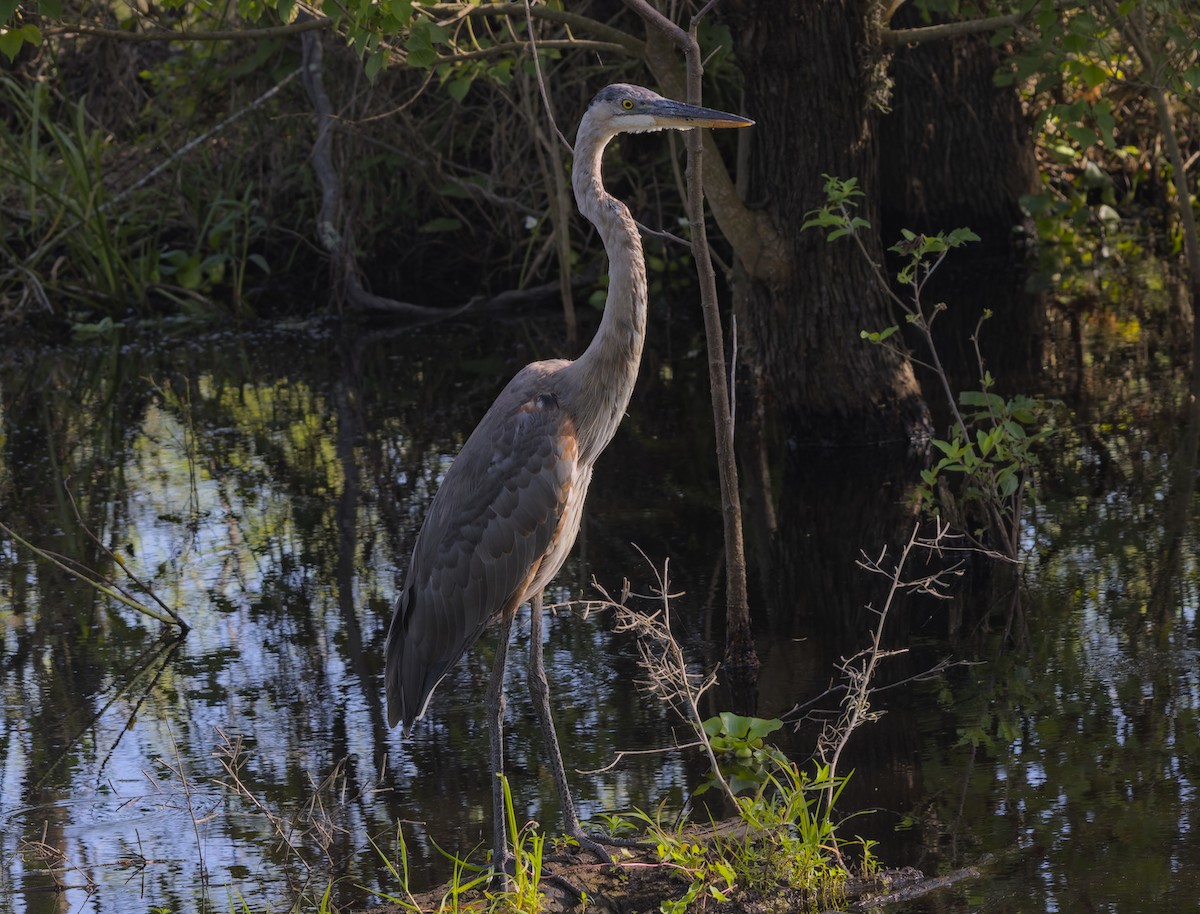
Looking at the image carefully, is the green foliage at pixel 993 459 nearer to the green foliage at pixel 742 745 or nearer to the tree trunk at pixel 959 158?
the green foliage at pixel 742 745

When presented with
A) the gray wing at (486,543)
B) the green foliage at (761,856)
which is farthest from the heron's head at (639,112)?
the green foliage at (761,856)

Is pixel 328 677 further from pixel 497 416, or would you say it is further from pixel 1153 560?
pixel 1153 560

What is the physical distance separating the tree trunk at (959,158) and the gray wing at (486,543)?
9938mm

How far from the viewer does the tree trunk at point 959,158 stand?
1442 cm

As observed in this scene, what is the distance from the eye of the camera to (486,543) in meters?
4.61

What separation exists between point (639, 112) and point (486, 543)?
54.1 inches

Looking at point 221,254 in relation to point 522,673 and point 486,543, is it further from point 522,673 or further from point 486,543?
point 486,543

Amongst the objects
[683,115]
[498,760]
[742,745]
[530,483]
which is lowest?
[742,745]

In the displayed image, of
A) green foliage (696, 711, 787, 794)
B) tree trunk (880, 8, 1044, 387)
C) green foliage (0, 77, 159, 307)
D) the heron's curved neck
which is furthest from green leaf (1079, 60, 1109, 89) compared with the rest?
green foliage (0, 77, 159, 307)

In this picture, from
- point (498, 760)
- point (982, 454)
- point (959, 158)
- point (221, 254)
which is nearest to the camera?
point (498, 760)

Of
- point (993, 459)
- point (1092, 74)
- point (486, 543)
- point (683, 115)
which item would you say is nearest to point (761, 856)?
point (486, 543)

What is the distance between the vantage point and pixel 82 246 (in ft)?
47.6

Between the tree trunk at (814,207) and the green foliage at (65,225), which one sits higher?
the green foliage at (65,225)

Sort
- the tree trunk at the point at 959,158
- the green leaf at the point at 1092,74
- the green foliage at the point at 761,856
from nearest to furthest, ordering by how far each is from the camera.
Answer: the green foliage at the point at 761,856, the green leaf at the point at 1092,74, the tree trunk at the point at 959,158
